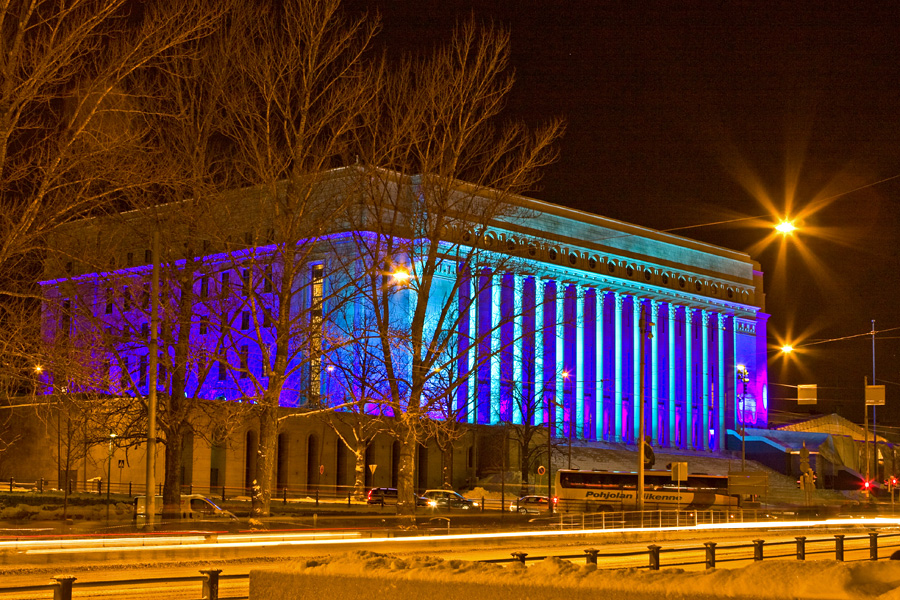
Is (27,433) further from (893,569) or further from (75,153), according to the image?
(893,569)

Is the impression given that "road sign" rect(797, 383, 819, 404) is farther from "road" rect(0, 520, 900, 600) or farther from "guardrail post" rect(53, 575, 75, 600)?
"guardrail post" rect(53, 575, 75, 600)

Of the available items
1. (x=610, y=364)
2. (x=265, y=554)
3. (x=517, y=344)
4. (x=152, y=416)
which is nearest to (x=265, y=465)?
(x=152, y=416)

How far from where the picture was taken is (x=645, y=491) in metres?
61.2

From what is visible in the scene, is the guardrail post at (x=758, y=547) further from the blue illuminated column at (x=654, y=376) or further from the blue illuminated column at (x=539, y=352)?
the blue illuminated column at (x=654, y=376)

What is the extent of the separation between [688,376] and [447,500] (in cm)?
6408

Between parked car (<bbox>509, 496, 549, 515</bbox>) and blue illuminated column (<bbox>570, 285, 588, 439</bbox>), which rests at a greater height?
blue illuminated column (<bbox>570, 285, 588, 439</bbox>)

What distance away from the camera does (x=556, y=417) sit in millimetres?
94938

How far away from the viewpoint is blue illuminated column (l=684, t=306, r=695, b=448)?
11556cm

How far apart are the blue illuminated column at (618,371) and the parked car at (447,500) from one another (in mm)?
47942

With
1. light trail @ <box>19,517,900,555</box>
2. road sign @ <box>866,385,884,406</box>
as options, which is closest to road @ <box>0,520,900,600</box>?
light trail @ <box>19,517,900,555</box>

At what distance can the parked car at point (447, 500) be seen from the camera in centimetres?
5659

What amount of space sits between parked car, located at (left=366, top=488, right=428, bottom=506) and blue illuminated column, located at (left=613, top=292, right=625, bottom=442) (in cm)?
4749

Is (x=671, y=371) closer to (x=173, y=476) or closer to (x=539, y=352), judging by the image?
(x=539, y=352)

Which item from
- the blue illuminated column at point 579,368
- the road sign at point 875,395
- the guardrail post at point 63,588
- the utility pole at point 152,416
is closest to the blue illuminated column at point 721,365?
the blue illuminated column at point 579,368
